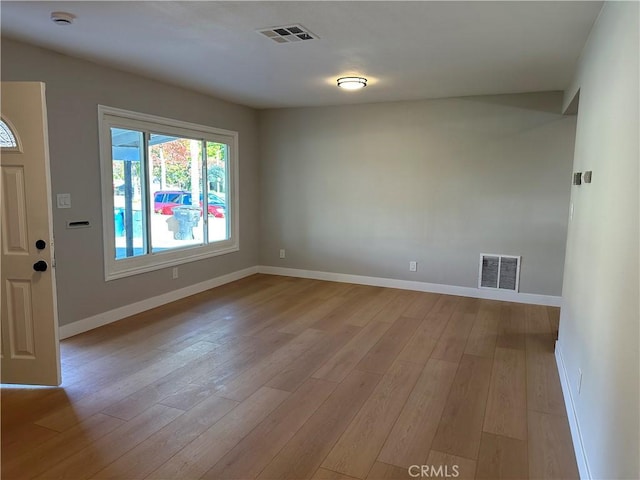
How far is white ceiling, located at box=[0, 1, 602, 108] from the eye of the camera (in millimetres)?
2645

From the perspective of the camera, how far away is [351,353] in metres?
3.60

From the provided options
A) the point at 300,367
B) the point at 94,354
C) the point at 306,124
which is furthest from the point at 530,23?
the point at 94,354

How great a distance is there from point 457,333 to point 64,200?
388 centimetres

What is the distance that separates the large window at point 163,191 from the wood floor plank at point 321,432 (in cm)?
276

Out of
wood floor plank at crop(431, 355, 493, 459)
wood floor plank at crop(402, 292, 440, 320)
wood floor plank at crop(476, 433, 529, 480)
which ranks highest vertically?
wood floor plank at crop(402, 292, 440, 320)

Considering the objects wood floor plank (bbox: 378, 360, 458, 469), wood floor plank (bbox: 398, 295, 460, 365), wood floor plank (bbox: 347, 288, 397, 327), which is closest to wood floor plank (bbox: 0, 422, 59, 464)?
wood floor plank (bbox: 378, 360, 458, 469)

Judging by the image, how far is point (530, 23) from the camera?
2828 millimetres

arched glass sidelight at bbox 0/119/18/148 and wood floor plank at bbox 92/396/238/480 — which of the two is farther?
arched glass sidelight at bbox 0/119/18/148

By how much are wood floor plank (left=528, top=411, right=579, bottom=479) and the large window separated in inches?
154

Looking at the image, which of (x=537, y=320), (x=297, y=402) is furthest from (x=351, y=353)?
(x=537, y=320)

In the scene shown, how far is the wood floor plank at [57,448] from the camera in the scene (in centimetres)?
210

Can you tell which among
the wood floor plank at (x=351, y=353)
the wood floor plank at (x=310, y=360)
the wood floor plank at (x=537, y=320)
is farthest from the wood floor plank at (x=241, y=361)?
the wood floor plank at (x=537, y=320)

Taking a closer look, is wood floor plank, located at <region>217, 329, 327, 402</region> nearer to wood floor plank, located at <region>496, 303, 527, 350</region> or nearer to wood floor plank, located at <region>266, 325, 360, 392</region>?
wood floor plank, located at <region>266, 325, 360, 392</region>

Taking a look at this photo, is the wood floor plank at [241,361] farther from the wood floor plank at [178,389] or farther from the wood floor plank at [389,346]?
the wood floor plank at [389,346]
